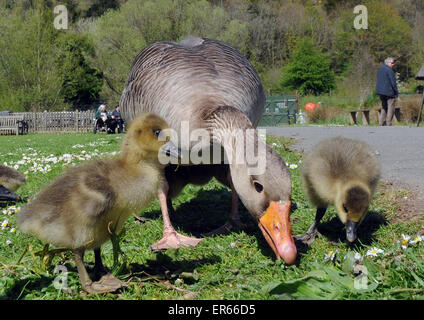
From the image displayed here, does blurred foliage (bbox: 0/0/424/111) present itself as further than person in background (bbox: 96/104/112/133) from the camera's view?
Yes

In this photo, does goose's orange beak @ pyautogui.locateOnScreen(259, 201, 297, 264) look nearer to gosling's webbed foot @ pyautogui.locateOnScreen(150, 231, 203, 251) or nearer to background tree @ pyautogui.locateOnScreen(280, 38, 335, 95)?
gosling's webbed foot @ pyautogui.locateOnScreen(150, 231, 203, 251)

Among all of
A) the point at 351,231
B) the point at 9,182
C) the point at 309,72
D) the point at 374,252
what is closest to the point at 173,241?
the point at 351,231

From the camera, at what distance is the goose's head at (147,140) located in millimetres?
2531

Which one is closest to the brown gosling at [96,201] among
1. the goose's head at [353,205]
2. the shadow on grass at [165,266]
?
the shadow on grass at [165,266]

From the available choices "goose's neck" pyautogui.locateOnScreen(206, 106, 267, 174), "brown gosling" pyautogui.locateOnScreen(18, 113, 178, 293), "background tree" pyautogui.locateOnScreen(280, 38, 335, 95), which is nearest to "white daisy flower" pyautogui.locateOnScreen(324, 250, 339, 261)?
"goose's neck" pyautogui.locateOnScreen(206, 106, 267, 174)

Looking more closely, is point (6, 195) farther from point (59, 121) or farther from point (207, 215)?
point (59, 121)

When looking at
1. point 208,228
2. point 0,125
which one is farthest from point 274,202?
point 0,125

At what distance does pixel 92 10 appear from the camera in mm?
59750

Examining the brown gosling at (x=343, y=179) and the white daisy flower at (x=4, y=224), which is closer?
the brown gosling at (x=343, y=179)

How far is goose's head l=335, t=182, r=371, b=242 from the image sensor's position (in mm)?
2812

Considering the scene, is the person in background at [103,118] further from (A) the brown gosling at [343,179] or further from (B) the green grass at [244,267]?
(A) the brown gosling at [343,179]

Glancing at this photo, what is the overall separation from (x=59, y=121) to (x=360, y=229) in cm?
3018

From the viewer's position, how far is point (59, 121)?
30.8 meters
